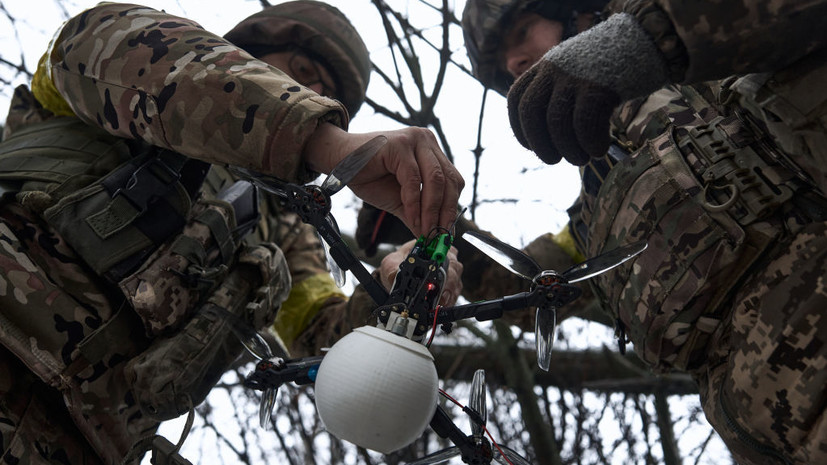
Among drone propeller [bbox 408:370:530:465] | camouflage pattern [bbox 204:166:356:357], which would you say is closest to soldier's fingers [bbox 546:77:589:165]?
drone propeller [bbox 408:370:530:465]

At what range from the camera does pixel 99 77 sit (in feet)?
6.08

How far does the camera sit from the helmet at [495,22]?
2822 millimetres

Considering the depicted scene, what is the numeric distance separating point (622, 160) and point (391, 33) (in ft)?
6.74

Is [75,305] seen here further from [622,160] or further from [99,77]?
[622,160]

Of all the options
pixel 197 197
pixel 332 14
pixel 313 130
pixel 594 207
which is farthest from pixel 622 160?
pixel 332 14

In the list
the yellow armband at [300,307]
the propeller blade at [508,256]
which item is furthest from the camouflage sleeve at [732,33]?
the yellow armband at [300,307]

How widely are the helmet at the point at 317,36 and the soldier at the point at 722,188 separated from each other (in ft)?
4.78

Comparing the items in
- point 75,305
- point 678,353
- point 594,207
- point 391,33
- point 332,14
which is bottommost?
point 75,305

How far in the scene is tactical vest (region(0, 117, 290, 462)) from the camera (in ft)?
6.08

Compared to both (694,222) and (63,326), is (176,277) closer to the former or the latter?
(63,326)

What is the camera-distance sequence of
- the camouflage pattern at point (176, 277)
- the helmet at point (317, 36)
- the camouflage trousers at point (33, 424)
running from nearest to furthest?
the camouflage trousers at point (33, 424) → the camouflage pattern at point (176, 277) → the helmet at point (317, 36)

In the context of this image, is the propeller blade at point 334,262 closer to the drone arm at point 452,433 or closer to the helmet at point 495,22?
the drone arm at point 452,433

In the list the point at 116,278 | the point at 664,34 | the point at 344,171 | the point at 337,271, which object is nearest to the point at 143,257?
the point at 116,278

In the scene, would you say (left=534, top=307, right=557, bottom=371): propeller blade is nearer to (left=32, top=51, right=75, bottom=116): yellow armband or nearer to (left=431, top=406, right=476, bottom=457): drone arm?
(left=431, top=406, right=476, bottom=457): drone arm
